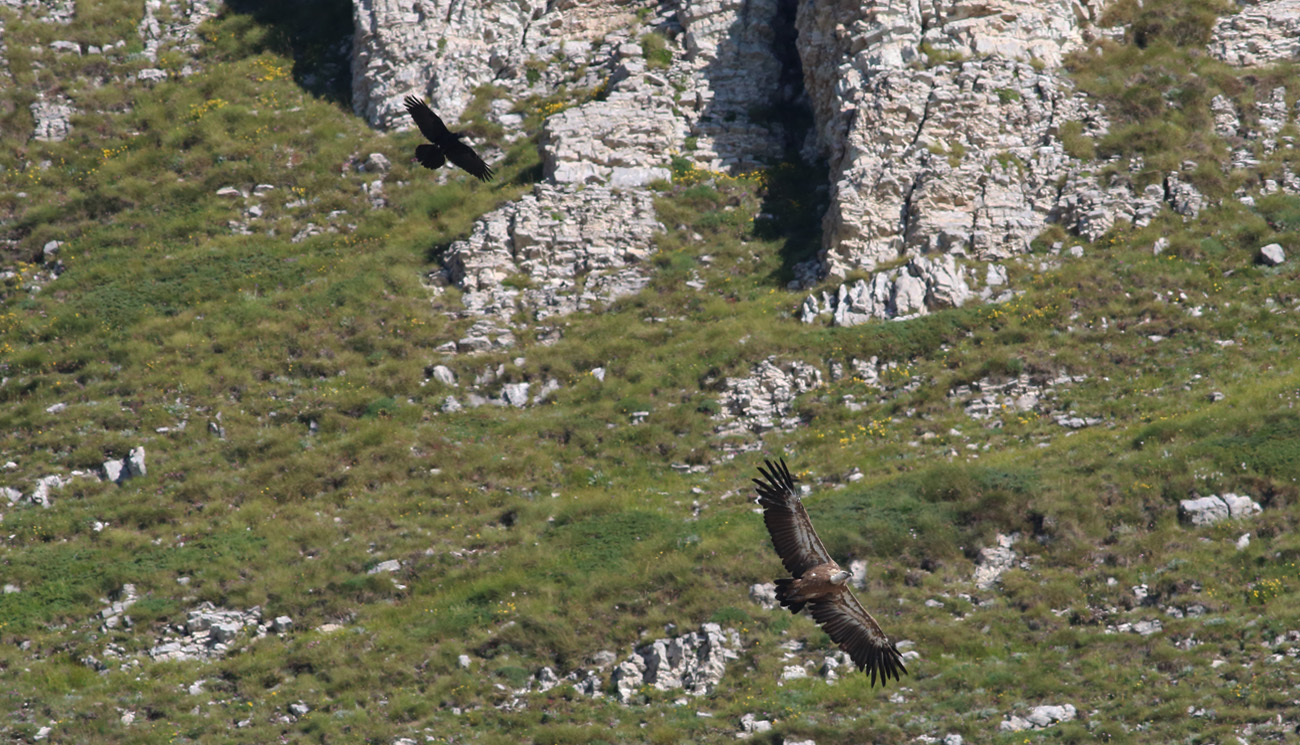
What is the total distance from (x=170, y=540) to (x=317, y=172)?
40.6 feet

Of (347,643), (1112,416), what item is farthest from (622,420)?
(1112,416)

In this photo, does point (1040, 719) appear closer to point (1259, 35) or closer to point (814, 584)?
point (814, 584)

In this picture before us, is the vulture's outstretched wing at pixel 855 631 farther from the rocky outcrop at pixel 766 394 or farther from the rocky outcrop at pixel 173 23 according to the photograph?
the rocky outcrop at pixel 173 23

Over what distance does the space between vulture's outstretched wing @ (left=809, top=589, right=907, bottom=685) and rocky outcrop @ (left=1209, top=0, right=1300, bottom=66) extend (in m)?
23.0

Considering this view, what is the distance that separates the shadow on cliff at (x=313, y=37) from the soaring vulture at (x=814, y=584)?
24.0 meters

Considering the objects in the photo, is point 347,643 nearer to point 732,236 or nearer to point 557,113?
point 732,236

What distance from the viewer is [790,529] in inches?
484

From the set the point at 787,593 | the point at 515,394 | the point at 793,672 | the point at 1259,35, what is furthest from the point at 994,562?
the point at 1259,35

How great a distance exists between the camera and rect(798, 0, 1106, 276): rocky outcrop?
2645 centimetres

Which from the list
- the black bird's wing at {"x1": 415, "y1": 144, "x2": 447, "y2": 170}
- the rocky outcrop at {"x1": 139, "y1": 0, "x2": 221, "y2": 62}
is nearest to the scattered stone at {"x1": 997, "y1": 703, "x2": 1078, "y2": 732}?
the black bird's wing at {"x1": 415, "y1": 144, "x2": 447, "y2": 170}

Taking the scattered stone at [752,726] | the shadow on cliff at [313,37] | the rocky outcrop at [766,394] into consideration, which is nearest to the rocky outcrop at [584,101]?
the shadow on cliff at [313,37]

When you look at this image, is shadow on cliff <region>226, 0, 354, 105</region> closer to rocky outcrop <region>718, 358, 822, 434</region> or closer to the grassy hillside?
the grassy hillside

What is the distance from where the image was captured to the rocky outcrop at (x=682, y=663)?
56.5 ft

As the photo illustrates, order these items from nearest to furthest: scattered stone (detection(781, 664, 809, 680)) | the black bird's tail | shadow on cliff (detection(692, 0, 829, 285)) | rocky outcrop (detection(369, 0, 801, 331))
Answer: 1. the black bird's tail
2. scattered stone (detection(781, 664, 809, 680))
3. rocky outcrop (detection(369, 0, 801, 331))
4. shadow on cliff (detection(692, 0, 829, 285))
